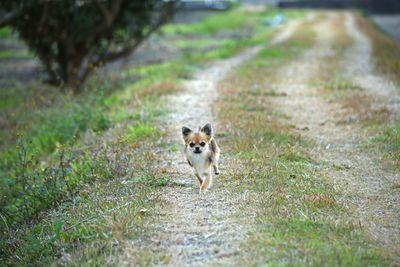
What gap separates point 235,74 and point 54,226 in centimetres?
929

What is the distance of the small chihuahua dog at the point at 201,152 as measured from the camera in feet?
18.0

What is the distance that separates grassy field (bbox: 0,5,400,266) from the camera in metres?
4.57

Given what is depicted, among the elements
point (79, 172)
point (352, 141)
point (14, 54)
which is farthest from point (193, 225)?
point (14, 54)

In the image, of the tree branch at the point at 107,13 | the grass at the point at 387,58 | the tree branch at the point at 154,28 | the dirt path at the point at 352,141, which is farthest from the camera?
the tree branch at the point at 154,28

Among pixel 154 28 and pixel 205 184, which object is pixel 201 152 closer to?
pixel 205 184

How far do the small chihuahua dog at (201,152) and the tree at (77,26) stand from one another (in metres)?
9.45

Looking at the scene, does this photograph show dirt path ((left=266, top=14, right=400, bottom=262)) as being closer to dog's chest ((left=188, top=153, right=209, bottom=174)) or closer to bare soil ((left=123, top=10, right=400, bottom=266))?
bare soil ((left=123, top=10, right=400, bottom=266))

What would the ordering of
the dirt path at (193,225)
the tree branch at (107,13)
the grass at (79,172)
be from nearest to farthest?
the dirt path at (193,225), the grass at (79,172), the tree branch at (107,13)

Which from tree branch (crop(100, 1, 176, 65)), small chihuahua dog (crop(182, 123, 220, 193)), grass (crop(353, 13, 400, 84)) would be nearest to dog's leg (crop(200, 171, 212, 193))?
small chihuahua dog (crop(182, 123, 220, 193))

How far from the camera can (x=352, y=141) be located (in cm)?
780

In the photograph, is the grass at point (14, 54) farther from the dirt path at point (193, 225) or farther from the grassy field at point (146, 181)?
the dirt path at point (193, 225)

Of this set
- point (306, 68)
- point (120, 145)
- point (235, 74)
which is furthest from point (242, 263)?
point (306, 68)

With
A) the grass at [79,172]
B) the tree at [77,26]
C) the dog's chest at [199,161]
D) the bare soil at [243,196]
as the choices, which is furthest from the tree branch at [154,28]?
the dog's chest at [199,161]

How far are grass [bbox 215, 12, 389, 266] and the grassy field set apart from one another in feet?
0.05
